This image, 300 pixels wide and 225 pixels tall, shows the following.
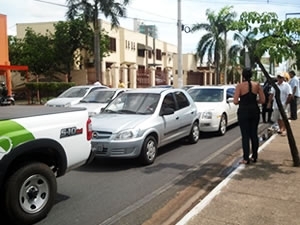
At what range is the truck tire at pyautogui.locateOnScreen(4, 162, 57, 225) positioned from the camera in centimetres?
501

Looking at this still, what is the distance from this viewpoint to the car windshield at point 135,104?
9469 millimetres

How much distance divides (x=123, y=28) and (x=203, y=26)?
455 inches

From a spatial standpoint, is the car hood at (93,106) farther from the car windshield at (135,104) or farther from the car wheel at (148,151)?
the car wheel at (148,151)

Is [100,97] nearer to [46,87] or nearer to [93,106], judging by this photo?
[93,106]

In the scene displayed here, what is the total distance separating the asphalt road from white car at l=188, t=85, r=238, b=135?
222 cm

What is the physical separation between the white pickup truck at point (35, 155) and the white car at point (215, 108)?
687 cm

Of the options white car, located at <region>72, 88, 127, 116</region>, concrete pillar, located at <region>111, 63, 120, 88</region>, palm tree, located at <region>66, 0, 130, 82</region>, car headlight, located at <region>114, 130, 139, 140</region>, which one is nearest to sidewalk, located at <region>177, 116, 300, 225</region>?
car headlight, located at <region>114, 130, 139, 140</region>

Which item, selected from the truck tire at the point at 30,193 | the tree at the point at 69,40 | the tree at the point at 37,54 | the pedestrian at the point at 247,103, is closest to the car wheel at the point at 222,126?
A: the pedestrian at the point at 247,103

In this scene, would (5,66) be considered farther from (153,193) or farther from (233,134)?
(153,193)

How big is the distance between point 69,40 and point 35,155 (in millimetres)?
34887

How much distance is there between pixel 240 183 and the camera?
263 inches

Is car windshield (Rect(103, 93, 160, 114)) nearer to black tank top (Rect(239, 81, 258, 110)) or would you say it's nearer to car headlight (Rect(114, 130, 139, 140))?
car headlight (Rect(114, 130, 139, 140))

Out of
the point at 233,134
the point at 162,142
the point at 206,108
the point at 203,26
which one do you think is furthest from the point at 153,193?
the point at 203,26

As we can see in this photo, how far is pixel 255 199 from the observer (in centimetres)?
588
